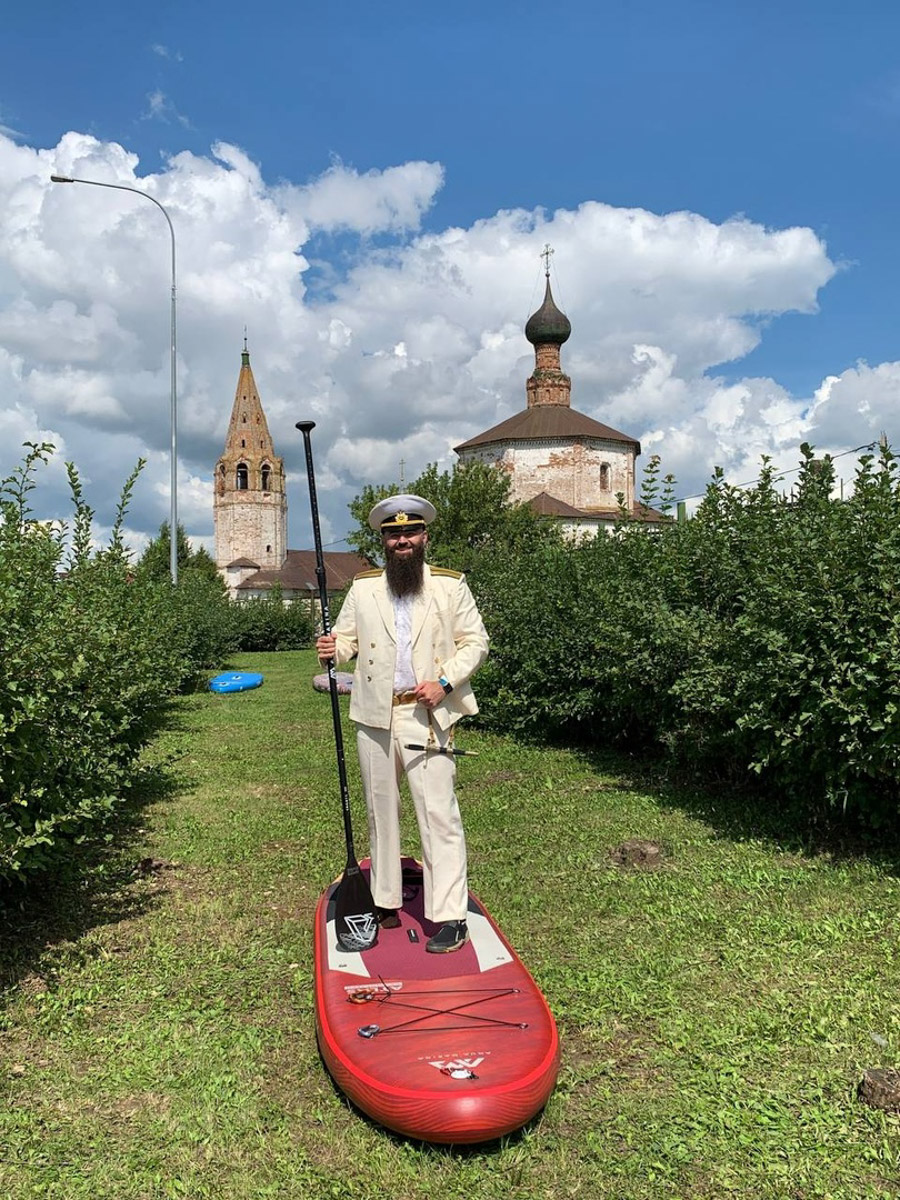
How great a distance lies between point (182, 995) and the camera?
4.81 meters

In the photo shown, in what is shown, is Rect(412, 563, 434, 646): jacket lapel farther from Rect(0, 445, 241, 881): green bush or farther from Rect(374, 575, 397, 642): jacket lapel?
Rect(0, 445, 241, 881): green bush

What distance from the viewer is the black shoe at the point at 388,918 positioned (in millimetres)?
4953

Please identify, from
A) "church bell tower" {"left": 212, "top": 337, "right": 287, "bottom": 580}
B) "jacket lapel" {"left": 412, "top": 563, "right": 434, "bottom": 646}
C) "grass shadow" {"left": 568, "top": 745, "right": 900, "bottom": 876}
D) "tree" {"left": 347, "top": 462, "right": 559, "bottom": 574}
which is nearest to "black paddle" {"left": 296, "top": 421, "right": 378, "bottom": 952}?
"jacket lapel" {"left": 412, "top": 563, "right": 434, "bottom": 646}

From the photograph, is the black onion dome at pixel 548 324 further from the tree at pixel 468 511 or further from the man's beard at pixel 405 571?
the man's beard at pixel 405 571

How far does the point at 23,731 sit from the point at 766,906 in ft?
15.2

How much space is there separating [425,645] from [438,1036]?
2.05m

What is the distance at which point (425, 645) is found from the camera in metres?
5.04

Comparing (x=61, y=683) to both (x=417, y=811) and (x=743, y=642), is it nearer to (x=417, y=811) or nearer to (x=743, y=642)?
(x=417, y=811)

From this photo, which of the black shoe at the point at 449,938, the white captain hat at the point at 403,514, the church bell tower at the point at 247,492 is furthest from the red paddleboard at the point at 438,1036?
the church bell tower at the point at 247,492

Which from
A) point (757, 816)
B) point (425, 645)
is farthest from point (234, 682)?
point (425, 645)

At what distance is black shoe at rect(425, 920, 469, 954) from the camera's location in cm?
455

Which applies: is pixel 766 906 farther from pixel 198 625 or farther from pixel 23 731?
pixel 198 625

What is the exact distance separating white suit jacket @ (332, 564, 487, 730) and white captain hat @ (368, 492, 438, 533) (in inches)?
11.8

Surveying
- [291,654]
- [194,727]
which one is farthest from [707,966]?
[291,654]
